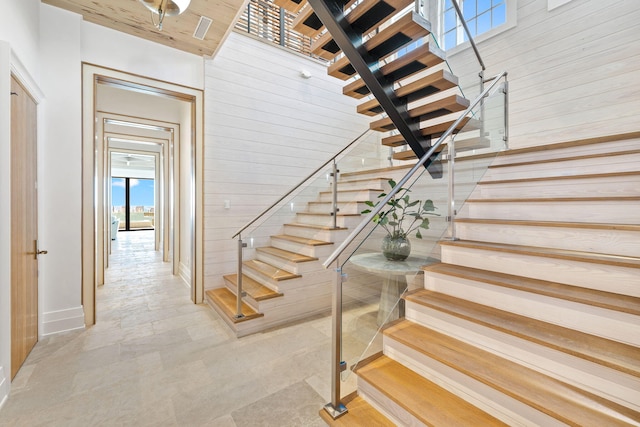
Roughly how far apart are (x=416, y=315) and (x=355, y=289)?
1.61 ft

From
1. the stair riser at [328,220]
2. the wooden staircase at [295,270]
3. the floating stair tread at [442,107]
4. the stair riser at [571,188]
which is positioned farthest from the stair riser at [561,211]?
the wooden staircase at [295,270]

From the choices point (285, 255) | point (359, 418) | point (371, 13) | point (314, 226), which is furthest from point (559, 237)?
point (285, 255)

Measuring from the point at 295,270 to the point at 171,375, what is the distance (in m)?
1.43

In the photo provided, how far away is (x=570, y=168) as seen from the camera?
241 centimetres

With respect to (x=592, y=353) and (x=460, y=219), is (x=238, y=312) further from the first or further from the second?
(x=592, y=353)

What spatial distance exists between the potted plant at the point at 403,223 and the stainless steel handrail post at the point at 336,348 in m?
0.68

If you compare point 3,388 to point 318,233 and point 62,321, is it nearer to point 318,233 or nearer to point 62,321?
point 62,321

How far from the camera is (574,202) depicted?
202cm

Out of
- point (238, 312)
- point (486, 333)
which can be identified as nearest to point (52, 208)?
point (238, 312)

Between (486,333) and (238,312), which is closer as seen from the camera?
(486,333)

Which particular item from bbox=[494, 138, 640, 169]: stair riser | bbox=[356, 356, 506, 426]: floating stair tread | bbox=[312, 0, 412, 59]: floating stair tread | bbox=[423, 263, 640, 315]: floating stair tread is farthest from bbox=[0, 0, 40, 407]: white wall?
bbox=[494, 138, 640, 169]: stair riser

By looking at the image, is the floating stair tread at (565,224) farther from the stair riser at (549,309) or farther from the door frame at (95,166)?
the door frame at (95,166)

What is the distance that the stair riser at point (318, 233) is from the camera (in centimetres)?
332

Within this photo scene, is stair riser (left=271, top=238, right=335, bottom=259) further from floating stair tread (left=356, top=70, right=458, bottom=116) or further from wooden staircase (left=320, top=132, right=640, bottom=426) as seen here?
floating stair tread (left=356, top=70, right=458, bottom=116)
